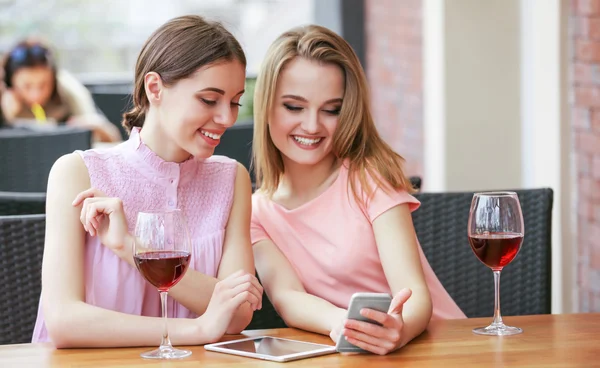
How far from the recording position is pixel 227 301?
6.12 ft

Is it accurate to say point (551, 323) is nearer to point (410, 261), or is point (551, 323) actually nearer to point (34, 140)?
point (410, 261)

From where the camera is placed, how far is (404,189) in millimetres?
2285

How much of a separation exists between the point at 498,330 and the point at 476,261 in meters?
0.68

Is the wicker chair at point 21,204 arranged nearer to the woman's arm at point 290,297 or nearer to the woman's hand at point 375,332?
the woman's arm at point 290,297

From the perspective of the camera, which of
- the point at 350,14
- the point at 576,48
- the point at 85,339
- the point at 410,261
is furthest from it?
the point at 350,14

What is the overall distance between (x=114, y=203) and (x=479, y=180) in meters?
2.63

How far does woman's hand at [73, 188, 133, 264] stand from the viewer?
1904 mm

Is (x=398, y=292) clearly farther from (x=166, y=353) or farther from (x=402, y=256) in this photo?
(x=166, y=353)

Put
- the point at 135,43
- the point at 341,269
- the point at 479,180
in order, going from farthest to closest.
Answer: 1. the point at 135,43
2. the point at 479,180
3. the point at 341,269

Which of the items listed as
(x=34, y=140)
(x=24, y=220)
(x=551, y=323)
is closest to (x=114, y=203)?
(x=24, y=220)

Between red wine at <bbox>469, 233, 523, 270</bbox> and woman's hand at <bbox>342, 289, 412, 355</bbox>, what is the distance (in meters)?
0.25

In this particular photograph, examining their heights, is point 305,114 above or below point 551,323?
above

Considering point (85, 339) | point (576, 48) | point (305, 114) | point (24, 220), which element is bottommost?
point (85, 339)

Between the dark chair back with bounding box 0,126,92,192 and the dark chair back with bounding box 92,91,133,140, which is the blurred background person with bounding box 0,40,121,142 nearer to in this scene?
the dark chair back with bounding box 92,91,133,140
